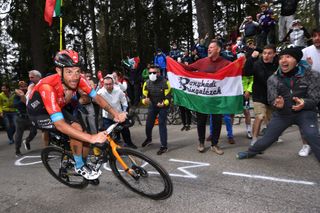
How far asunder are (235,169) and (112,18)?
27282 millimetres

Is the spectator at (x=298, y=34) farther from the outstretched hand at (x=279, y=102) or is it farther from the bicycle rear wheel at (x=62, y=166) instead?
the bicycle rear wheel at (x=62, y=166)

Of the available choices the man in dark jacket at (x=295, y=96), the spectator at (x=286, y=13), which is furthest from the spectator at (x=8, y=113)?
the spectator at (x=286, y=13)

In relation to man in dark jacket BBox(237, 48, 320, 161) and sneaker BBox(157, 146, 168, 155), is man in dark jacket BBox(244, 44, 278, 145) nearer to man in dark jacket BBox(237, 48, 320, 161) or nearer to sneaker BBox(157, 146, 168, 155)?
man in dark jacket BBox(237, 48, 320, 161)

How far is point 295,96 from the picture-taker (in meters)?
4.67

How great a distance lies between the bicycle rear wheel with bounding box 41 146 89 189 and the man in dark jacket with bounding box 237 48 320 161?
3.02m

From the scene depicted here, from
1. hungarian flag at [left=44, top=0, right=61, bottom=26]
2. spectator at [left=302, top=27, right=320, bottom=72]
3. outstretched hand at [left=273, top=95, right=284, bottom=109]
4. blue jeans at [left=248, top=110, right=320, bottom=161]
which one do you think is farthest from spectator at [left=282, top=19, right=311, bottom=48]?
hungarian flag at [left=44, top=0, right=61, bottom=26]

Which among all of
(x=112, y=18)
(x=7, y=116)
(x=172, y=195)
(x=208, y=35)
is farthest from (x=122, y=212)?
(x=112, y=18)

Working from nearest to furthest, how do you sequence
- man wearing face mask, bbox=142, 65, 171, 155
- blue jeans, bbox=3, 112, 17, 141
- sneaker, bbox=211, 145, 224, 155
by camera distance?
sneaker, bbox=211, 145, 224, 155 → man wearing face mask, bbox=142, 65, 171, 155 → blue jeans, bbox=3, 112, 17, 141

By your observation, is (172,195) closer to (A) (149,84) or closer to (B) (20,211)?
(B) (20,211)

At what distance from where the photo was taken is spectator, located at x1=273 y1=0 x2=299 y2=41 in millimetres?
10058

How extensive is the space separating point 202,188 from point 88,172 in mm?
1632

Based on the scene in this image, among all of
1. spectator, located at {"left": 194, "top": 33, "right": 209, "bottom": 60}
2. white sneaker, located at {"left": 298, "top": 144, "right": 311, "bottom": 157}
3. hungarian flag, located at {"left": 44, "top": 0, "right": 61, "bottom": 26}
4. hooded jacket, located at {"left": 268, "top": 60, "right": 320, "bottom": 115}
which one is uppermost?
hungarian flag, located at {"left": 44, "top": 0, "right": 61, "bottom": 26}

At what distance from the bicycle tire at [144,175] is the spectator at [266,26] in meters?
8.64

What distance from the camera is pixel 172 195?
14.1ft
